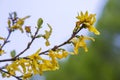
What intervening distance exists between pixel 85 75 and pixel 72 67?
1038 mm

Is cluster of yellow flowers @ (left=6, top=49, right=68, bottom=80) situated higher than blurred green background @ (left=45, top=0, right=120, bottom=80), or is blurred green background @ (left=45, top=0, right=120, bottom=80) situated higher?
cluster of yellow flowers @ (left=6, top=49, right=68, bottom=80)

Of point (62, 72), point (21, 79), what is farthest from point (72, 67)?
point (21, 79)

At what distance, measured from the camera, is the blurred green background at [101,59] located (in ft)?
52.5

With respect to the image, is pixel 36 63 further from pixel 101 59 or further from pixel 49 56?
pixel 101 59

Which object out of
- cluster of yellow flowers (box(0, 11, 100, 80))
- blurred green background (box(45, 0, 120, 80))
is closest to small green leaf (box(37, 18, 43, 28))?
cluster of yellow flowers (box(0, 11, 100, 80))

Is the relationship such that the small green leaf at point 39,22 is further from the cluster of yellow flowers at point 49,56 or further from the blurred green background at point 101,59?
the blurred green background at point 101,59

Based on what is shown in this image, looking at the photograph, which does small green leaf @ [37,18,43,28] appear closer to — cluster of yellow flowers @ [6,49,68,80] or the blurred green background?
cluster of yellow flowers @ [6,49,68,80]

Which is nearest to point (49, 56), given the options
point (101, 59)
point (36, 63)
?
point (36, 63)

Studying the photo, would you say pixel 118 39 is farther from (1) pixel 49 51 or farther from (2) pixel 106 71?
(1) pixel 49 51

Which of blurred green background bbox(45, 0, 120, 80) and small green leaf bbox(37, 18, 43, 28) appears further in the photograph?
blurred green background bbox(45, 0, 120, 80)

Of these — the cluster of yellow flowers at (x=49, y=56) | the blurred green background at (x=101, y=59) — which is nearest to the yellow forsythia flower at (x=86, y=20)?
the cluster of yellow flowers at (x=49, y=56)

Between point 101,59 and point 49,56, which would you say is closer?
point 49,56

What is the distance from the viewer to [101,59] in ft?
54.2

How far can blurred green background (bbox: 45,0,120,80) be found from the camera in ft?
52.5
